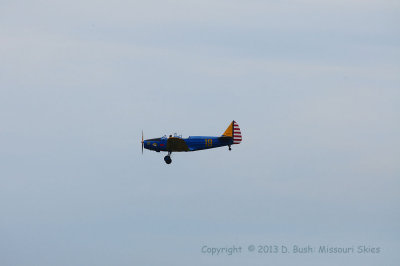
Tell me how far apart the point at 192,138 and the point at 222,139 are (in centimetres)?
328

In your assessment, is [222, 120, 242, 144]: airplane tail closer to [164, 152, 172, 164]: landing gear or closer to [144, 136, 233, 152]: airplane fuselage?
[144, 136, 233, 152]: airplane fuselage

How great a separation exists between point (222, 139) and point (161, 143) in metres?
6.56

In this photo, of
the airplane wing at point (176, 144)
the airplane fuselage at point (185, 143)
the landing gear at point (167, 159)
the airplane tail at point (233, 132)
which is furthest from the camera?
the airplane tail at point (233, 132)

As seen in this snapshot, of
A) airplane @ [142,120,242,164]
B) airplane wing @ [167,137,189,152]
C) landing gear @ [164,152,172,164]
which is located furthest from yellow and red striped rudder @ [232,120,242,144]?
landing gear @ [164,152,172,164]

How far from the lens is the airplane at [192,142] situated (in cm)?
6153

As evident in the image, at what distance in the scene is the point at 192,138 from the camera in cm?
6309

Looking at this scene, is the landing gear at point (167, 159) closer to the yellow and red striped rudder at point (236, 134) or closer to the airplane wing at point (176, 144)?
the airplane wing at point (176, 144)

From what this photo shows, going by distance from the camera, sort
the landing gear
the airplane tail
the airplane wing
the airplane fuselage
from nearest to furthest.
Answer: the airplane wing
the airplane fuselage
the landing gear
the airplane tail

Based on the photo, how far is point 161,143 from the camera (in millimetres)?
62156

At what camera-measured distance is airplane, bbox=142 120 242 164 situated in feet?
202

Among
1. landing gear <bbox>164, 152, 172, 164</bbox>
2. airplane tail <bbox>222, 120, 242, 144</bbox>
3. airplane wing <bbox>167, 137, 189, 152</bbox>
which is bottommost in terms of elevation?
landing gear <bbox>164, 152, 172, 164</bbox>

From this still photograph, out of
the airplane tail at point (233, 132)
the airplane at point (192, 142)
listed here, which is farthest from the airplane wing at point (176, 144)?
the airplane tail at point (233, 132)

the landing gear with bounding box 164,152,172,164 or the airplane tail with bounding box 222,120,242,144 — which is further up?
the airplane tail with bounding box 222,120,242,144

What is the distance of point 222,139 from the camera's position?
6406cm
